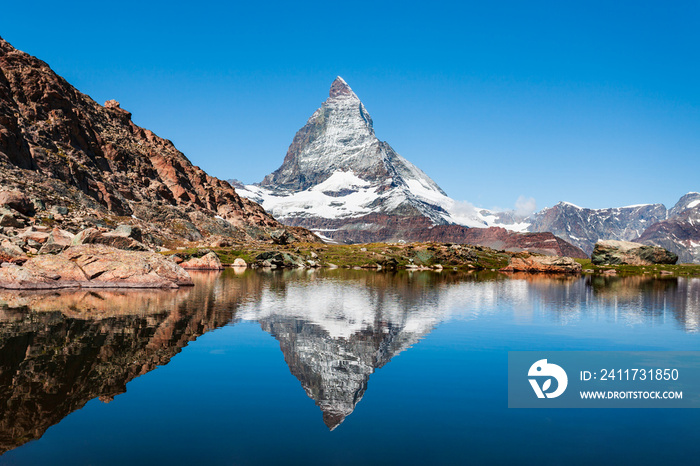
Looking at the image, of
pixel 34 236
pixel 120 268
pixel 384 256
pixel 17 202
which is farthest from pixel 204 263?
pixel 384 256

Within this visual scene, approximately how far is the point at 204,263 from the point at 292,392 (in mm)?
102964

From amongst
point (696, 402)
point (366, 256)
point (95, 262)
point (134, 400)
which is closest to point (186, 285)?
point (95, 262)

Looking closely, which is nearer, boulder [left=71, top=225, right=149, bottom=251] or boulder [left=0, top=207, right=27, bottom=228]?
boulder [left=71, top=225, right=149, bottom=251]

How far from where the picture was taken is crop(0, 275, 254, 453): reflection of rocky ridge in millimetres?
19752

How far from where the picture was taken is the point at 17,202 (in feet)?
348

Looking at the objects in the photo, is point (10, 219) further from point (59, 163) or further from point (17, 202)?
point (59, 163)

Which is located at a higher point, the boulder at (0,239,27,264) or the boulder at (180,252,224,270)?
the boulder at (0,239,27,264)

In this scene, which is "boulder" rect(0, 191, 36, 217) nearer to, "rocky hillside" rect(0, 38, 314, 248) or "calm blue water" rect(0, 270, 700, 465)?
"rocky hillside" rect(0, 38, 314, 248)

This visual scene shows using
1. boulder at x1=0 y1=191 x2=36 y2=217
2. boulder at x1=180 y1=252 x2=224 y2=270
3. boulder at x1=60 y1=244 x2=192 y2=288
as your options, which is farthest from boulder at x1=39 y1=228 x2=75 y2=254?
boulder at x1=180 y1=252 x2=224 y2=270

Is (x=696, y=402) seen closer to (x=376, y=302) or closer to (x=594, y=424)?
(x=594, y=424)

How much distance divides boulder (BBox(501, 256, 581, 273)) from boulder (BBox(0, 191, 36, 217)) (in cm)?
13427

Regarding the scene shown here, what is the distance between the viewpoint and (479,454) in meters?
17.1

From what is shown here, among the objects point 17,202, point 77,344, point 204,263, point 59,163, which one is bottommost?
point 77,344

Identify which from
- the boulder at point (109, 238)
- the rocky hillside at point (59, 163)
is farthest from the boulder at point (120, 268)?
the rocky hillside at point (59, 163)
